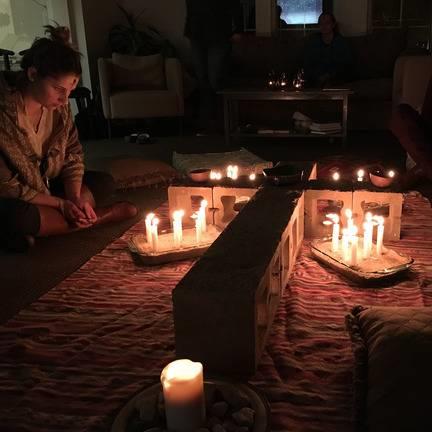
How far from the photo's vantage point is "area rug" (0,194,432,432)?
1.29 meters

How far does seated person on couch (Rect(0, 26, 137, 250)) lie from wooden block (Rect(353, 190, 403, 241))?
1.08 metres

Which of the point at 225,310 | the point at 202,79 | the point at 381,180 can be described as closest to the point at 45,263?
the point at 225,310

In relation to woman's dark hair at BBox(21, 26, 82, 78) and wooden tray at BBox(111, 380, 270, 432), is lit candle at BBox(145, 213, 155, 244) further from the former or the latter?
wooden tray at BBox(111, 380, 270, 432)

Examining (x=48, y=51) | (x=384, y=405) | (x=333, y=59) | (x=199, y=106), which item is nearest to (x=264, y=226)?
(x=384, y=405)

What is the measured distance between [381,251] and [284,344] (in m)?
0.65

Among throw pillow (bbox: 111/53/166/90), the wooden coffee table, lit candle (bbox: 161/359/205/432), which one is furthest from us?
throw pillow (bbox: 111/53/166/90)

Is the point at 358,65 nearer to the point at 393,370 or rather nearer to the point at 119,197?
the point at 119,197

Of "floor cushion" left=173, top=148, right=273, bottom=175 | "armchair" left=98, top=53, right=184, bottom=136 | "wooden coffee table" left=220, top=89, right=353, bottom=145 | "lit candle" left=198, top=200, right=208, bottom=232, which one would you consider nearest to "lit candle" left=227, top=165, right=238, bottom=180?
"lit candle" left=198, top=200, right=208, bottom=232

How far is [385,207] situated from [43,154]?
145 centimetres

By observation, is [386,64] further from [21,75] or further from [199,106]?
[21,75]

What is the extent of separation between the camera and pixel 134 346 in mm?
1558

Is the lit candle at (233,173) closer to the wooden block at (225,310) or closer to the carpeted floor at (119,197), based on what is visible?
the carpeted floor at (119,197)

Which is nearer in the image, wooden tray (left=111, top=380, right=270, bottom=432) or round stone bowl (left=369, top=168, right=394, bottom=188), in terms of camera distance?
wooden tray (left=111, top=380, right=270, bottom=432)

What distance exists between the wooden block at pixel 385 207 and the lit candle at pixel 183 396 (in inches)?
50.8
